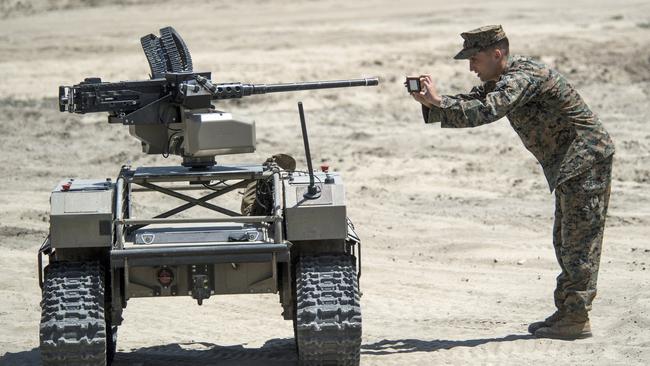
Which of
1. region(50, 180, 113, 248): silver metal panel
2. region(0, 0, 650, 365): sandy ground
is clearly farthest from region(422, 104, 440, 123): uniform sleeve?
region(50, 180, 113, 248): silver metal panel

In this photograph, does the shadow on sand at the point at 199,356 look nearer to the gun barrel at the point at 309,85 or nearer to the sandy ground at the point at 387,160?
the sandy ground at the point at 387,160

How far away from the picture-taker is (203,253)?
24.8ft

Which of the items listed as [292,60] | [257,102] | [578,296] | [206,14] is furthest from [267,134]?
[206,14]

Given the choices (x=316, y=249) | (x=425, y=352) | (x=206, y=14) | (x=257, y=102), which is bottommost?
(x=425, y=352)

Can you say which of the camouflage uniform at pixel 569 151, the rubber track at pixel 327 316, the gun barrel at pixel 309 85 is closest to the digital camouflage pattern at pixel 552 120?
the camouflage uniform at pixel 569 151

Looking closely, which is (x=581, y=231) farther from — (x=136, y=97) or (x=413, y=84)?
(x=136, y=97)

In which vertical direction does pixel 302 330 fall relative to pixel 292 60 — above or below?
below

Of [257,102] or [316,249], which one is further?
[257,102]

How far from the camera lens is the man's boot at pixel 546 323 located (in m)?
9.05

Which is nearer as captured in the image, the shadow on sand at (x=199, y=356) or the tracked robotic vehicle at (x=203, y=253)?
the tracked robotic vehicle at (x=203, y=253)

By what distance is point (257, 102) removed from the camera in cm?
1945

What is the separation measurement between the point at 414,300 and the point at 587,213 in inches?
85.7

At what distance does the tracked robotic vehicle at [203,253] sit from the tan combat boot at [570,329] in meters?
1.62

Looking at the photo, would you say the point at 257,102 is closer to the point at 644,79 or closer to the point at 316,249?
the point at 644,79
